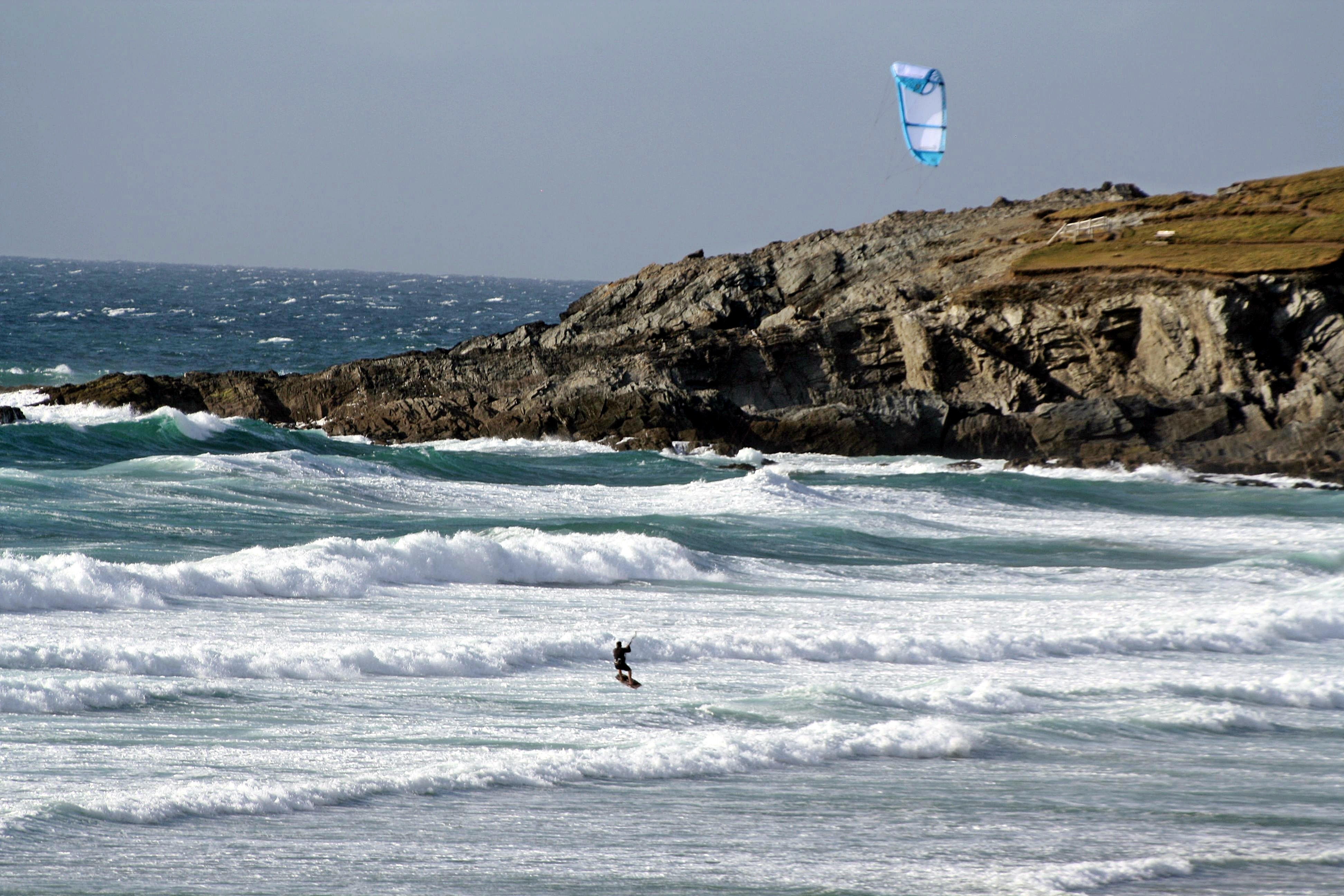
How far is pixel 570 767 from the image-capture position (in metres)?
7.89

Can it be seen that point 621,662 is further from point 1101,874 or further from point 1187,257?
point 1187,257

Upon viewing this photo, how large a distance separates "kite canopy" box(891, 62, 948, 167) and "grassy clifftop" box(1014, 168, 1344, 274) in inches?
436

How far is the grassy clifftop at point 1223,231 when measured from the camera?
110ft

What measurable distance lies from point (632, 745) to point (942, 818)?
2.18m

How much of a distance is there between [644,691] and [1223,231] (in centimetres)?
3326

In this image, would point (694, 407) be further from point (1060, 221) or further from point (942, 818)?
point (942, 818)

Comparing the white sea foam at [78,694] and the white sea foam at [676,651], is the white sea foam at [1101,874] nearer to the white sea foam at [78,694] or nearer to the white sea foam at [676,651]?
the white sea foam at [676,651]

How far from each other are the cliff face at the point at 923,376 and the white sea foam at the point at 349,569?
14443 mm

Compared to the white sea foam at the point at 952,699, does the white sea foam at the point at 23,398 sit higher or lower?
lower

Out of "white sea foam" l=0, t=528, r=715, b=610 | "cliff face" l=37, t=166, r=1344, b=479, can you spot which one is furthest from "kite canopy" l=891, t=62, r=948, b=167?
"white sea foam" l=0, t=528, r=715, b=610

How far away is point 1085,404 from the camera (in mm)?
31047

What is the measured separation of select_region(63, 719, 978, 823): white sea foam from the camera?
6730mm

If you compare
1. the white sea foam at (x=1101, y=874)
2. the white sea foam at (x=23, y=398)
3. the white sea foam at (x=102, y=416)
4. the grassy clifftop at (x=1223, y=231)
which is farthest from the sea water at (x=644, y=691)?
the white sea foam at (x=23, y=398)

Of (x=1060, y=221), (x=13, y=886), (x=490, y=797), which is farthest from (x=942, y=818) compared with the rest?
(x=1060, y=221)
